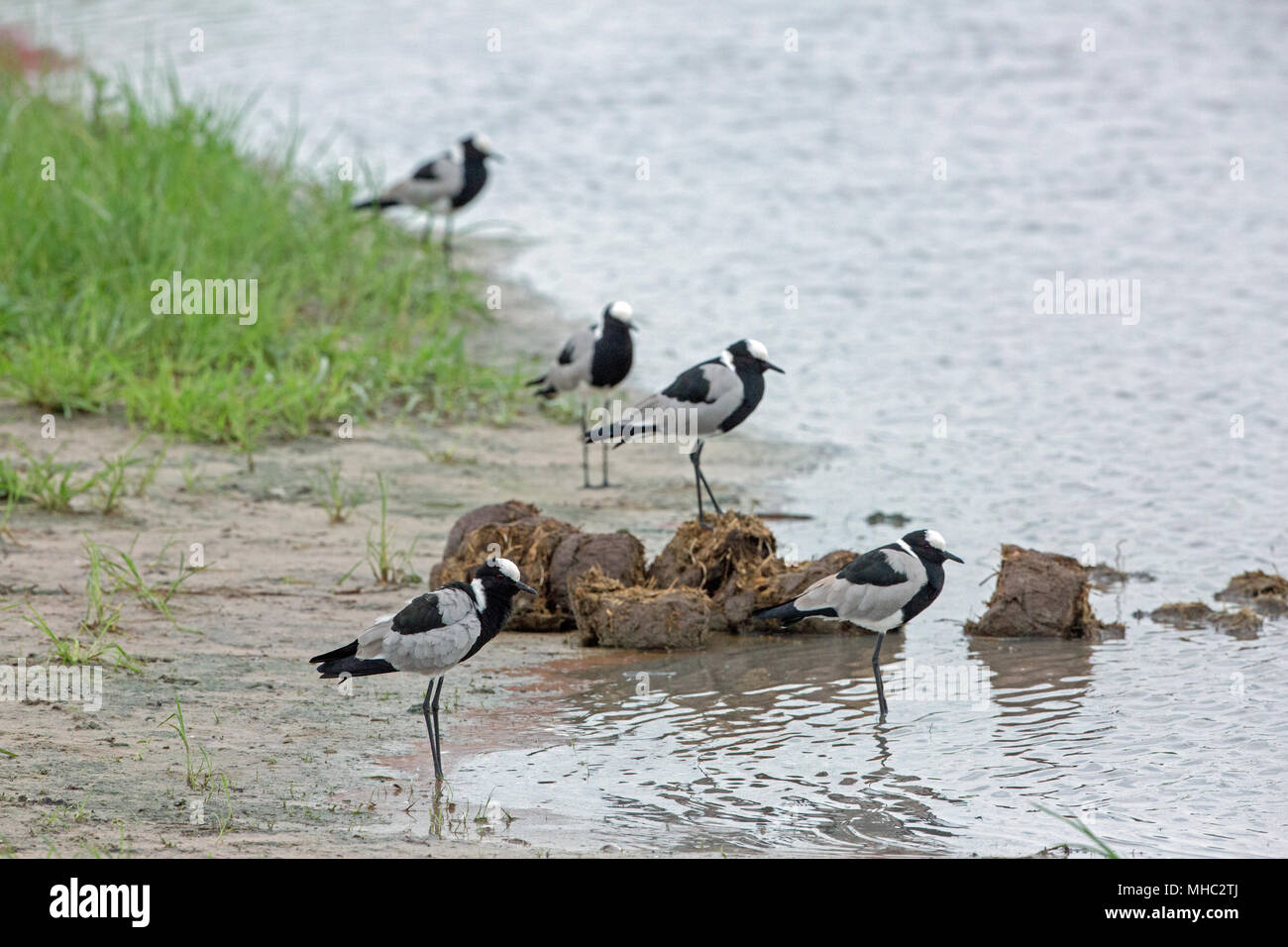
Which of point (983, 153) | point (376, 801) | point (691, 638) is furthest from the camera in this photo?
point (983, 153)

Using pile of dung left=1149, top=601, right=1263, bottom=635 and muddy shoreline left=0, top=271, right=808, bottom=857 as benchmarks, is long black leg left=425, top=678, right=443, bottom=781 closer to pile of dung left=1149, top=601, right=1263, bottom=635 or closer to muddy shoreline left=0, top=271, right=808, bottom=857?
muddy shoreline left=0, top=271, right=808, bottom=857

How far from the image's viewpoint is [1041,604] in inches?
271

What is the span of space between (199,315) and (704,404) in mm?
3556

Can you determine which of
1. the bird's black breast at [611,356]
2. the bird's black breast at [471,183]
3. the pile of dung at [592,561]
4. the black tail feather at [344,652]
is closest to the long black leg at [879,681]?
the pile of dung at [592,561]

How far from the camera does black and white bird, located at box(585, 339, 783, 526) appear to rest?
316 inches

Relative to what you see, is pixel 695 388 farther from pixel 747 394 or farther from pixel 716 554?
pixel 716 554

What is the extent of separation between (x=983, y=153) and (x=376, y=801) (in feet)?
41.9

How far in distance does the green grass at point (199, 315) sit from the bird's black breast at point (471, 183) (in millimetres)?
1686

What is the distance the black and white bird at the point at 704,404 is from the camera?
802 cm

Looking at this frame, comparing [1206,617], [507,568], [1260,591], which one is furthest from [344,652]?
[1260,591]

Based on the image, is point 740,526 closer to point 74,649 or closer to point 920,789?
point 920,789

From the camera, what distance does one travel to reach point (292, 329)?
10.4m
